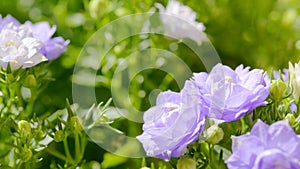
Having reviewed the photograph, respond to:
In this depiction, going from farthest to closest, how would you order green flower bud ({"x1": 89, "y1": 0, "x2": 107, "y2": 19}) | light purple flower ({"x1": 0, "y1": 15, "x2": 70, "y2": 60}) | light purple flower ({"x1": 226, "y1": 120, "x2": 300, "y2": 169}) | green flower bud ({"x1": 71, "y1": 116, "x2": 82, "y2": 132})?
green flower bud ({"x1": 89, "y1": 0, "x2": 107, "y2": 19})
light purple flower ({"x1": 0, "y1": 15, "x2": 70, "y2": 60})
green flower bud ({"x1": 71, "y1": 116, "x2": 82, "y2": 132})
light purple flower ({"x1": 226, "y1": 120, "x2": 300, "y2": 169})

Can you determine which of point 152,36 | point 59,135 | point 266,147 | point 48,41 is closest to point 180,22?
point 152,36

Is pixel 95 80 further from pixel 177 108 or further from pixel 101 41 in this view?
pixel 177 108

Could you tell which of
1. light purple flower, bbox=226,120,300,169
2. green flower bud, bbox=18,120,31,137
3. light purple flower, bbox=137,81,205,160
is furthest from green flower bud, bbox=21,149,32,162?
light purple flower, bbox=226,120,300,169

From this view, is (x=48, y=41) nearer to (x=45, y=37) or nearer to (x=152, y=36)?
(x=45, y=37)

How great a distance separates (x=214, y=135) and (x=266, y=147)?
0.10m

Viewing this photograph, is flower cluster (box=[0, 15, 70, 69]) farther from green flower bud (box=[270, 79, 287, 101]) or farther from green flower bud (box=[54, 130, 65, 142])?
green flower bud (box=[270, 79, 287, 101])

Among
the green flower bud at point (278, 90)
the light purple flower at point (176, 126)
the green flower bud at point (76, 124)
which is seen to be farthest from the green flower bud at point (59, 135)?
the green flower bud at point (278, 90)

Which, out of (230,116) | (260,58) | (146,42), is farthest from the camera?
(260,58)

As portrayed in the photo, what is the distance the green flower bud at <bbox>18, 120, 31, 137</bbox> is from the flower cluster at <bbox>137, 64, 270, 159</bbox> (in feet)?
0.48

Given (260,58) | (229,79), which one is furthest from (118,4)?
(229,79)

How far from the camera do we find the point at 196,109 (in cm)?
64

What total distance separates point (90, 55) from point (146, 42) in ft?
0.30

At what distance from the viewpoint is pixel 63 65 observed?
42.4 inches

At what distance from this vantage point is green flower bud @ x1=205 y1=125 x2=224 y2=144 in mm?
653
